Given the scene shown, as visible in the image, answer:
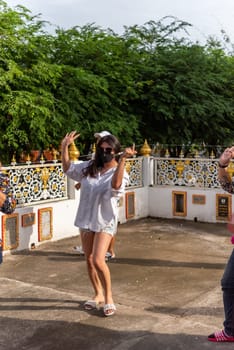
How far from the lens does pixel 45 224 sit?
8414mm

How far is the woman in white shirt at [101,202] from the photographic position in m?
4.80

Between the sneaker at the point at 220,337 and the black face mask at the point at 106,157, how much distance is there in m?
1.90

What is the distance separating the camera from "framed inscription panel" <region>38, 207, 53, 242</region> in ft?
27.2

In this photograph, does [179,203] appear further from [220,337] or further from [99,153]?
[220,337]

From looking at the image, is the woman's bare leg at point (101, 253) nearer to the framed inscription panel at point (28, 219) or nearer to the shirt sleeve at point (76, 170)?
the shirt sleeve at point (76, 170)

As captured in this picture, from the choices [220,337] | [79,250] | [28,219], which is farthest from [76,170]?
[28,219]

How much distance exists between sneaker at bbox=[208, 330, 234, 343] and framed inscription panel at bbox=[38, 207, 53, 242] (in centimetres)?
457

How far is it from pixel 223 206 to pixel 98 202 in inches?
230

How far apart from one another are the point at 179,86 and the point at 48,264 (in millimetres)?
6591

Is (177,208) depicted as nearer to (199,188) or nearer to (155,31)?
(199,188)

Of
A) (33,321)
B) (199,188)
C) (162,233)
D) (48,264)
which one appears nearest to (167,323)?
(33,321)

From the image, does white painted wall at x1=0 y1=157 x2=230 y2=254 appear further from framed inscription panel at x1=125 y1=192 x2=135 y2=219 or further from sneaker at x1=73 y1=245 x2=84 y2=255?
sneaker at x1=73 y1=245 x2=84 y2=255

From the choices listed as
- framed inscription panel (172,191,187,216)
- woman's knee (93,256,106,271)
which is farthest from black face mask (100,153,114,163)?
framed inscription panel (172,191,187,216)

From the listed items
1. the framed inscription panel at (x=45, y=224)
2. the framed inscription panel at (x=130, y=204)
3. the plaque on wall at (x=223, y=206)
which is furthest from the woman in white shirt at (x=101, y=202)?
the plaque on wall at (x=223, y=206)
